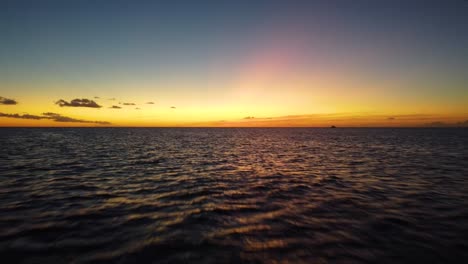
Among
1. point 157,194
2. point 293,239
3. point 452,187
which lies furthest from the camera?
point 452,187

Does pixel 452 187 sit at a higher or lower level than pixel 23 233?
lower

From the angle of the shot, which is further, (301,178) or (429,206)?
(301,178)

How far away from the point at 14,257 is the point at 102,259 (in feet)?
8.35

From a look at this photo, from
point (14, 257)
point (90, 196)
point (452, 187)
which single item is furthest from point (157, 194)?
point (452, 187)

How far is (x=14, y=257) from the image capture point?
6363mm

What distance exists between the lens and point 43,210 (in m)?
10.1

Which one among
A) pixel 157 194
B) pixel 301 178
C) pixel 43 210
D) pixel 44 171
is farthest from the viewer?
pixel 44 171

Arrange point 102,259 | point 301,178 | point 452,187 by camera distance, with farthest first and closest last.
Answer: point 301,178 < point 452,187 < point 102,259

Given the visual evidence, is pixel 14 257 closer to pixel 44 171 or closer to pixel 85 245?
pixel 85 245

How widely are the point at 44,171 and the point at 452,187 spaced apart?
100 feet

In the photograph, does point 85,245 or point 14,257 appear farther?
point 85,245

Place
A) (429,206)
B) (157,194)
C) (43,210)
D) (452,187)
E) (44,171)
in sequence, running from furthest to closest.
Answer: (44,171), (452,187), (157,194), (429,206), (43,210)

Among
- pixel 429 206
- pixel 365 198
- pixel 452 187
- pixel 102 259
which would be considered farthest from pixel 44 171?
Answer: pixel 452 187

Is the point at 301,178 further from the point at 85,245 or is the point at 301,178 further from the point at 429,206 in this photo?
the point at 85,245
